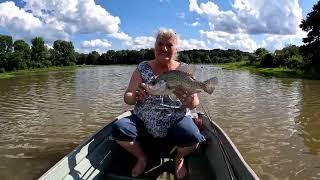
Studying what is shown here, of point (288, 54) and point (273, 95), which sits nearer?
point (273, 95)

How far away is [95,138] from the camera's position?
21.5 ft

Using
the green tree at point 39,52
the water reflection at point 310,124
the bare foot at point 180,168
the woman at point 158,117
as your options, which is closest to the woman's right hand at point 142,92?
the woman at point 158,117

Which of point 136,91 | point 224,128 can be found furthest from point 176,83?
point 224,128

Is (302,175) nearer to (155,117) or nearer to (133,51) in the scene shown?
(155,117)

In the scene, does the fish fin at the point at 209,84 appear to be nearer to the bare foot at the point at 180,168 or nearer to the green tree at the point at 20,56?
the bare foot at the point at 180,168

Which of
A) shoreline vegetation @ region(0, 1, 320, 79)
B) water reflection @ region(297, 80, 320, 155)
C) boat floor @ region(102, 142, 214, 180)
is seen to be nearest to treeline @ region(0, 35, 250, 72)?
shoreline vegetation @ region(0, 1, 320, 79)

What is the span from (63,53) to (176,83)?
160 metres

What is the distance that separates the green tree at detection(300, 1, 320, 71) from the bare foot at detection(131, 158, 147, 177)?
153ft

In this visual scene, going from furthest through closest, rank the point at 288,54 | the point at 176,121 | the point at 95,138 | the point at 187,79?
the point at 288,54, the point at 95,138, the point at 176,121, the point at 187,79

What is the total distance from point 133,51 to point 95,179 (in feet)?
570

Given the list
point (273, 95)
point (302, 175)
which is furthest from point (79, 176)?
point (273, 95)

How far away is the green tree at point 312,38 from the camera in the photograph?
49906 millimetres

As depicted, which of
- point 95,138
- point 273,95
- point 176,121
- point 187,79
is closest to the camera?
point 187,79

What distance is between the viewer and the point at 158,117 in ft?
19.6
